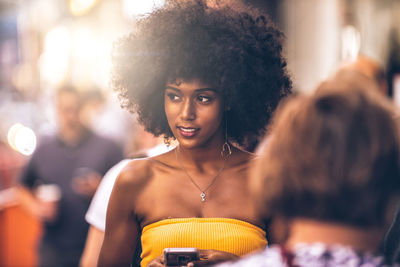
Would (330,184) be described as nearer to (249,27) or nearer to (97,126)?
(249,27)

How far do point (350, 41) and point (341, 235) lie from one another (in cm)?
630

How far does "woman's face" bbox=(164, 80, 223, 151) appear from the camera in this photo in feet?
6.57

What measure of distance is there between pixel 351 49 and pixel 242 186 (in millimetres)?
5512

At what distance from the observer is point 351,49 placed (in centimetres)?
703

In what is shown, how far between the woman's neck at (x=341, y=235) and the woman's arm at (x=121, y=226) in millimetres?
892

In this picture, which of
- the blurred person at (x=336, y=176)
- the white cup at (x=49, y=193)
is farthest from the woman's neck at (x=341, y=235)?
the white cup at (x=49, y=193)

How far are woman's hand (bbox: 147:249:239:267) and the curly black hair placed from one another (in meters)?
0.60

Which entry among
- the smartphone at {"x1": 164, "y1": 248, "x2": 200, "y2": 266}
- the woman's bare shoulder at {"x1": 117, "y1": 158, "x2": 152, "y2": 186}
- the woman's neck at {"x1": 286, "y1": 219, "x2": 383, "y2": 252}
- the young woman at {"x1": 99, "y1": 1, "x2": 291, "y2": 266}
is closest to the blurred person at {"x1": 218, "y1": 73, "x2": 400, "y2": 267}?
the woman's neck at {"x1": 286, "y1": 219, "x2": 383, "y2": 252}

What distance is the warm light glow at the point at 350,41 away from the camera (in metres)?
6.98

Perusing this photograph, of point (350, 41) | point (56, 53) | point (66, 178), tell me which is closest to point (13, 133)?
point (56, 53)

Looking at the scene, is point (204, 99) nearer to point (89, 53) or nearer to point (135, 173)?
point (135, 173)

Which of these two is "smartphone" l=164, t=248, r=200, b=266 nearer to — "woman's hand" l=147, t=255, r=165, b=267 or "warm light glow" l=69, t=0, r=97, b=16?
"woman's hand" l=147, t=255, r=165, b=267

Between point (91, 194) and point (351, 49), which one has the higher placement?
point (351, 49)

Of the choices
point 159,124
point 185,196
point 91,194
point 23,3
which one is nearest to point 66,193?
point 91,194
